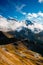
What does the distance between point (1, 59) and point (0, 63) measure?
364 inches

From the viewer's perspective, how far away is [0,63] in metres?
120

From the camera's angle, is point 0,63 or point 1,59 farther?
point 1,59

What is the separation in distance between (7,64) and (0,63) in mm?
8356

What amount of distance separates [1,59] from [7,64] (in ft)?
21.8

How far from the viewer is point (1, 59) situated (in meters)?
130

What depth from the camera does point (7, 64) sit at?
127 metres
